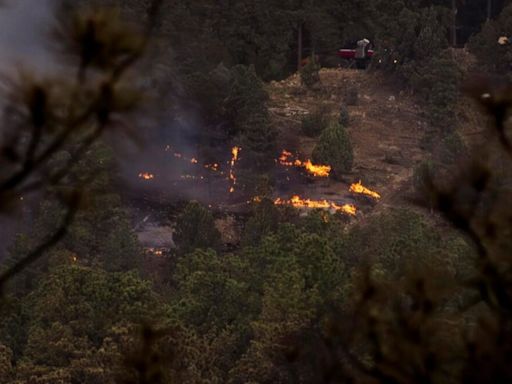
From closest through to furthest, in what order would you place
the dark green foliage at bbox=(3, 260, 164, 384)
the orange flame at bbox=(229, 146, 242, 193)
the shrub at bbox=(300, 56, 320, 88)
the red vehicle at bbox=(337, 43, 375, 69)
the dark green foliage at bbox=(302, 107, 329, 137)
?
1. the dark green foliage at bbox=(3, 260, 164, 384)
2. the orange flame at bbox=(229, 146, 242, 193)
3. the dark green foliage at bbox=(302, 107, 329, 137)
4. the shrub at bbox=(300, 56, 320, 88)
5. the red vehicle at bbox=(337, 43, 375, 69)

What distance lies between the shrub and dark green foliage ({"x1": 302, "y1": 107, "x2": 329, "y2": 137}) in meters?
4.97

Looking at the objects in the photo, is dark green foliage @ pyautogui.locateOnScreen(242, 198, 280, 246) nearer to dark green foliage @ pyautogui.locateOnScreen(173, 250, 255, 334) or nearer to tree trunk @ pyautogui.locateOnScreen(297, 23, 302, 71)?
dark green foliage @ pyautogui.locateOnScreen(173, 250, 255, 334)

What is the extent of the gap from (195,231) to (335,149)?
1361 cm

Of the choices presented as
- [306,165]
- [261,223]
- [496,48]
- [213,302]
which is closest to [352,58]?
Result: [496,48]

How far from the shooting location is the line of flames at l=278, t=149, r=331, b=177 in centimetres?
4756

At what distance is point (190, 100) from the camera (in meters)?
50.2

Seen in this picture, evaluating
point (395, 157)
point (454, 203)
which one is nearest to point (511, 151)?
point (454, 203)

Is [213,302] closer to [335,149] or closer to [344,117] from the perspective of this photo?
[335,149]

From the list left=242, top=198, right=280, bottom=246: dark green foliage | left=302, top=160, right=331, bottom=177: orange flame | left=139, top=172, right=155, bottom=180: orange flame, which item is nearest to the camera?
left=242, top=198, right=280, bottom=246: dark green foliage

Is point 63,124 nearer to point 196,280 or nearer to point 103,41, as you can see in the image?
point 103,41

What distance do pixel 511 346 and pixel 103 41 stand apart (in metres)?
2.53

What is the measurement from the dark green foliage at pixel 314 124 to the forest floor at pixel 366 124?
36 centimetres

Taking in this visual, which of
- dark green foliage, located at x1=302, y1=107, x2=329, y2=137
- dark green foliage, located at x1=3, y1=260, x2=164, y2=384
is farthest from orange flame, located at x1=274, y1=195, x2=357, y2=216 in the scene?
dark green foliage, located at x1=3, y1=260, x2=164, y2=384

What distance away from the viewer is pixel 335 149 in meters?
46.8
